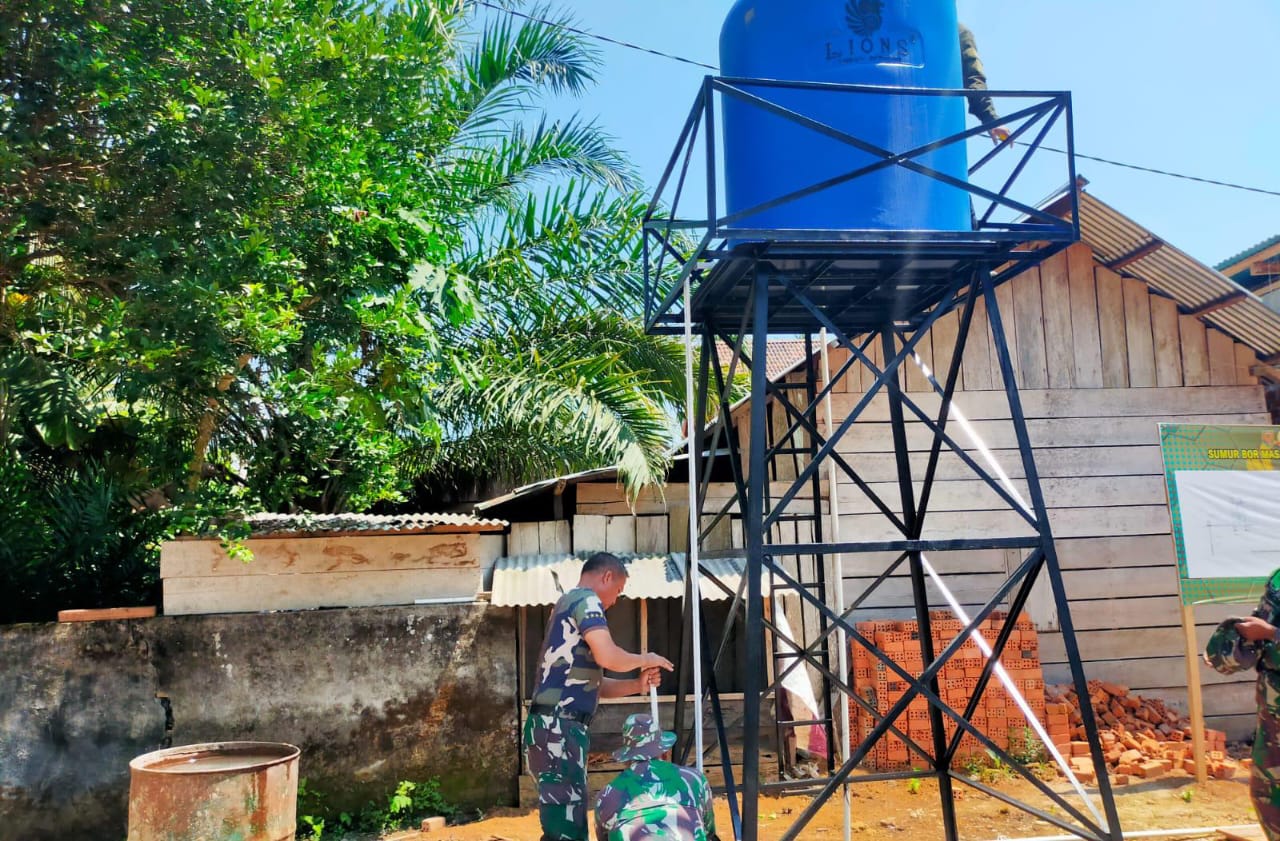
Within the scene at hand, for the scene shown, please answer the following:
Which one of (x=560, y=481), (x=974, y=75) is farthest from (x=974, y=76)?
(x=560, y=481)

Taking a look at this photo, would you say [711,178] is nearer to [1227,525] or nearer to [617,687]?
[617,687]

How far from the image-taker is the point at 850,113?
4.75 m

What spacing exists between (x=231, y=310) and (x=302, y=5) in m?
2.29

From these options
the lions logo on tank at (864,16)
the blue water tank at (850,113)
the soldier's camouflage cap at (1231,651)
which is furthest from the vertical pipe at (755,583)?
the soldier's camouflage cap at (1231,651)

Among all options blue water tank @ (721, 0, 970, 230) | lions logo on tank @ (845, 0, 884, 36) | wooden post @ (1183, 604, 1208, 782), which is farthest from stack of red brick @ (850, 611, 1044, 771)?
lions logo on tank @ (845, 0, 884, 36)

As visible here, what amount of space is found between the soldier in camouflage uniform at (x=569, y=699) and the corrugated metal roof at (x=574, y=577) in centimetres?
244

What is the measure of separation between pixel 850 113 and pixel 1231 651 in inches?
131

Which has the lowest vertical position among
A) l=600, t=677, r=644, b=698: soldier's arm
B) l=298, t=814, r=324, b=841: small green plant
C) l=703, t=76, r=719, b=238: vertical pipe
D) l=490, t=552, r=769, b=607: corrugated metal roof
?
l=298, t=814, r=324, b=841: small green plant

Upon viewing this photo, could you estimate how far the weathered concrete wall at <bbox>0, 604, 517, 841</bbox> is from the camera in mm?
6531

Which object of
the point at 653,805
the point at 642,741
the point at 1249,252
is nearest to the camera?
the point at 653,805

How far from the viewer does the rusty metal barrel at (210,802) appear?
519cm

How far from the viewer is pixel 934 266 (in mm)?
5211

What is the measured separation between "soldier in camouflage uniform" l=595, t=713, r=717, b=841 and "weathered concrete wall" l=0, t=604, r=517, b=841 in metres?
4.01

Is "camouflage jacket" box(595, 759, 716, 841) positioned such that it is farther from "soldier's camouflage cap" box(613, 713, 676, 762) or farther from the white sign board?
the white sign board
